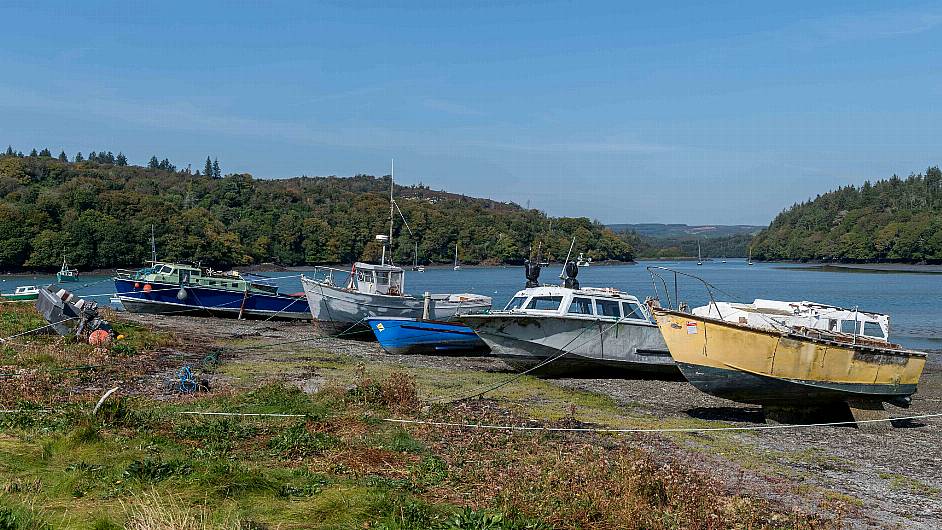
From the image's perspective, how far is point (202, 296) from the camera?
4297cm

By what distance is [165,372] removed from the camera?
20297 millimetres

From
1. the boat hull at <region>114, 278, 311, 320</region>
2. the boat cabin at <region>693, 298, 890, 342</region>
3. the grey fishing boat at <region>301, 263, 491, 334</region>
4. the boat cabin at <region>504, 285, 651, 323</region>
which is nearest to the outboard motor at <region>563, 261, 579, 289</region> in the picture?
the boat cabin at <region>504, 285, 651, 323</region>

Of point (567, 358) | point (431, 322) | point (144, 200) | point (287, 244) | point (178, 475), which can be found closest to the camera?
point (178, 475)

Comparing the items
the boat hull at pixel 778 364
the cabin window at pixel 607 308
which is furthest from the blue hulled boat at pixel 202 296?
the boat hull at pixel 778 364

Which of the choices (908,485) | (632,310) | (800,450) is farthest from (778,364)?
(632,310)

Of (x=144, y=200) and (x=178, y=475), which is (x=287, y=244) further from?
(x=178, y=475)

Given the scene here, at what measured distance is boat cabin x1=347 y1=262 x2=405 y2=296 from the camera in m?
33.6

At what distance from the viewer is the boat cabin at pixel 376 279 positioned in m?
33.6

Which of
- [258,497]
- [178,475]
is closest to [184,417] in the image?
[178,475]

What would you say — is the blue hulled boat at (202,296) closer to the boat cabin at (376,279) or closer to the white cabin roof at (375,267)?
the boat cabin at (376,279)

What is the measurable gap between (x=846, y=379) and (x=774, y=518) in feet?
29.0

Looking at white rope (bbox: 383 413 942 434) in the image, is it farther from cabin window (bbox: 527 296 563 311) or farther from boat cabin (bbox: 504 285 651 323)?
cabin window (bbox: 527 296 563 311)

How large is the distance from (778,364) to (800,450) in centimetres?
241

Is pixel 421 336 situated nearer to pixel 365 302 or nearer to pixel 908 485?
pixel 365 302
